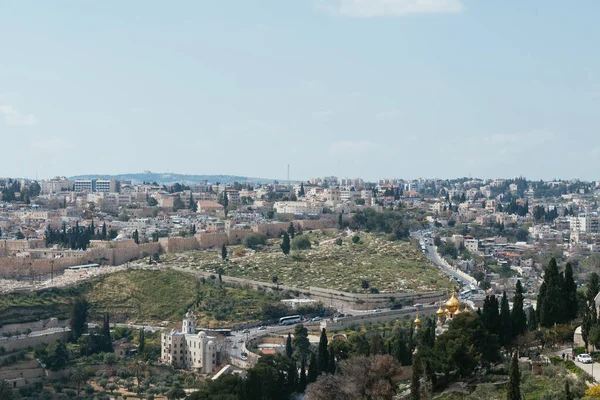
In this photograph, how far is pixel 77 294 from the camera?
194 ft

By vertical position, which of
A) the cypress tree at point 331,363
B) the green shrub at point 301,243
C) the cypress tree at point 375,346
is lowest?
the cypress tree at point 331,363

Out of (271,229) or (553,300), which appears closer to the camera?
(553,300)

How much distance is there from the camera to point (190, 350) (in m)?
48.2

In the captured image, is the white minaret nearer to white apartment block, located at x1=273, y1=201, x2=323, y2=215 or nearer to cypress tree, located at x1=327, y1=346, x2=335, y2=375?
cypress tree, located at x1=327, y1=346, x2=335, y2=375

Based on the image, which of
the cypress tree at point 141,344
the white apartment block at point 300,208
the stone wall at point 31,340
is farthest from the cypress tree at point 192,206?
the cypress tree at point 141,344

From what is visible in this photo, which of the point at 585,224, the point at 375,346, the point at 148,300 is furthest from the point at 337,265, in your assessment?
the point at 585,224

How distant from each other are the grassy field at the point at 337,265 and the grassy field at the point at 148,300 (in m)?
4.05

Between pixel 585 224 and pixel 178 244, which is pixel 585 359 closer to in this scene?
pixel 178 244

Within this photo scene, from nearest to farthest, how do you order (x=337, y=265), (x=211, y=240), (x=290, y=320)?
(x=290, y=320) → (x=337, y=265) → (x=211, y=240)

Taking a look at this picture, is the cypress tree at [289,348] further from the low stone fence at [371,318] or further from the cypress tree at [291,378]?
the cypress tree at [291,378]

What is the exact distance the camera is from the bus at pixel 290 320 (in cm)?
5528

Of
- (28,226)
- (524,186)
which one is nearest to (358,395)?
(28,226)

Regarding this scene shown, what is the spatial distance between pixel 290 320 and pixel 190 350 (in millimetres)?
8698

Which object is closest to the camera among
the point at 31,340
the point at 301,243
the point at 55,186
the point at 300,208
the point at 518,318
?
the point at 518,318
